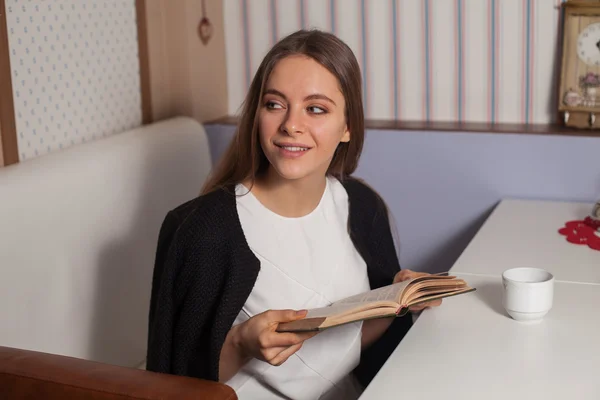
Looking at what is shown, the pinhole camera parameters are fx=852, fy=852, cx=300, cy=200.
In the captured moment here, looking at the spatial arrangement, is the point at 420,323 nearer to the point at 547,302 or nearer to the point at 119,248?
the point at 547,302

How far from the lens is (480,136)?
229 cm

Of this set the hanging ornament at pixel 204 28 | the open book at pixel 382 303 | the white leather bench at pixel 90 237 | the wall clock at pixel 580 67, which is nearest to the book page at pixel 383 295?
the open book at pixel 382 303

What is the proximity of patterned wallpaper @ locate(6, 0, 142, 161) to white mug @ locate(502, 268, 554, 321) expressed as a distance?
3.68 feet

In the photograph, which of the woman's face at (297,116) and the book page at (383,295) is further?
the woman's face at (297,116)

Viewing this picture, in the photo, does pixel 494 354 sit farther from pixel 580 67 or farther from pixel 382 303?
pixel 580 67

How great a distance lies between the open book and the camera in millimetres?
1303

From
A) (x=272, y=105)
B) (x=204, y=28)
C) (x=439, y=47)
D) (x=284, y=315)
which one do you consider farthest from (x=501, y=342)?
(x=204, y=28)

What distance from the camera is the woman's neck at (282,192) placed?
1.65 m

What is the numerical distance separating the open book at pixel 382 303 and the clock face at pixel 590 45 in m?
1.05

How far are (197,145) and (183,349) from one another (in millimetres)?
948

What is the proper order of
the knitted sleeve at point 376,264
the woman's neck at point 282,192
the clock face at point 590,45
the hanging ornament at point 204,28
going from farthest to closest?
the hanging ornament at point 204,28
the clock face at point 590,45
the knitted sleeve at point 376,264
the woman's neck at point 282,192

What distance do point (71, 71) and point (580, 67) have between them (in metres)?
1.31

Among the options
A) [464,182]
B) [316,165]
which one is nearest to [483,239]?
[464,182]

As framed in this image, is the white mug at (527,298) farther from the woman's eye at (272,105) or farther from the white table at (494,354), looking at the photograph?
the woman's eye at (272,105)
